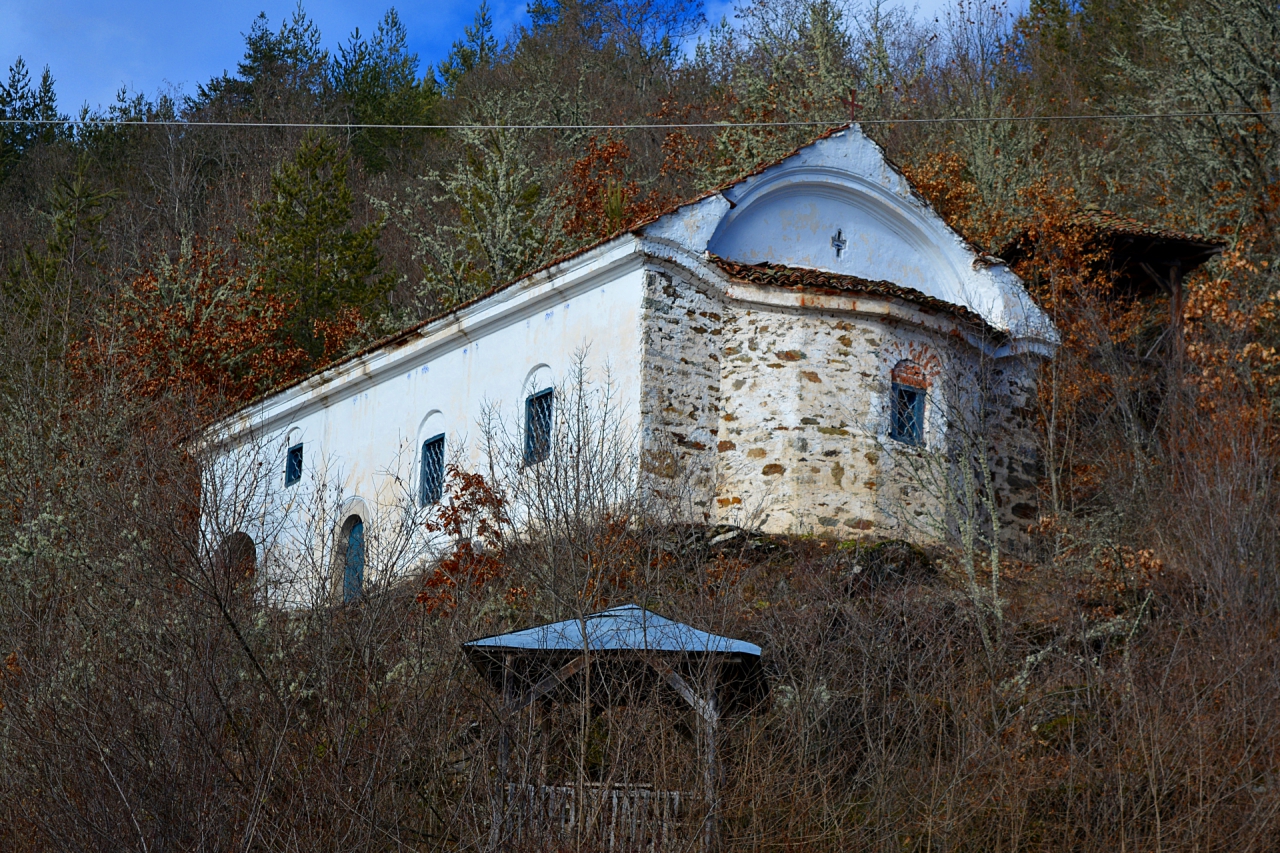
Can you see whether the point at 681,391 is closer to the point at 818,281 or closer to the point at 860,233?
the point at 818,281

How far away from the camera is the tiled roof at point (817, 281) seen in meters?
Answer: 16.1

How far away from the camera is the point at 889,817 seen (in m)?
9.55

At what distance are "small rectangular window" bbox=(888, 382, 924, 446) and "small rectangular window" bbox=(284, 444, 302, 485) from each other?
9946 millimetres

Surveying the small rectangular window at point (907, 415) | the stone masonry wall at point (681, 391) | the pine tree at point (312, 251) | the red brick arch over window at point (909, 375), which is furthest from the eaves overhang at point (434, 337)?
the pine tree at point (312, 251)

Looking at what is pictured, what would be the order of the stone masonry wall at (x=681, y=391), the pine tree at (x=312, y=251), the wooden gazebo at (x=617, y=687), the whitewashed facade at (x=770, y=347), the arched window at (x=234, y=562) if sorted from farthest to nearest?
the pine tree at (x=312, y=251) < the whitewashed facade at (x=770, y=347) < the stone masonry wall at (x=681, y=391) < the arched window at (x=234, y=562) < the wooden gazebo at (x=617, y=687)

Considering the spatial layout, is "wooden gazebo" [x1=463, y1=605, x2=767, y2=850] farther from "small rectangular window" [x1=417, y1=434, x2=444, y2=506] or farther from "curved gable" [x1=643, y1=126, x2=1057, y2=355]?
"small rectangular window" [x1=417, y1=434, x2=444, y2=506]

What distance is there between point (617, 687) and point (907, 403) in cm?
800

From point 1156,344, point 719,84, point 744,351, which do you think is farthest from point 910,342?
point 719,84

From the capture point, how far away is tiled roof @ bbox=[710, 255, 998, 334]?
16.1 metres

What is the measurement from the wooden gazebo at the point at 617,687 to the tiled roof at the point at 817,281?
706 cm

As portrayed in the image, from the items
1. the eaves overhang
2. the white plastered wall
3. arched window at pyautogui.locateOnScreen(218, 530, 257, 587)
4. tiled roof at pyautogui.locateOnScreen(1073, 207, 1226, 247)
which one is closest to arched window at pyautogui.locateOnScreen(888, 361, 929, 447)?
the white plastered wall

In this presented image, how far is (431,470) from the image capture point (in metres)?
18.5

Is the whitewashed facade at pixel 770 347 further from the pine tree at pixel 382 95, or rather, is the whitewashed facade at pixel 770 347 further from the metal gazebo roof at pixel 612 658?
the pine tree at pixel 382 95

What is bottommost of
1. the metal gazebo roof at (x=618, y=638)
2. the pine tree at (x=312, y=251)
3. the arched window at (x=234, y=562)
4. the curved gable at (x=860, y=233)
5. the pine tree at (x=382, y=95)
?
the metal gazebo roof at (x=618, y=638)
